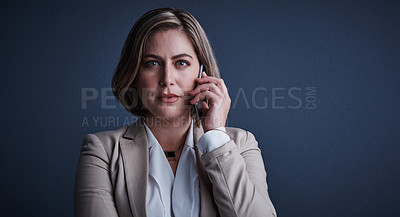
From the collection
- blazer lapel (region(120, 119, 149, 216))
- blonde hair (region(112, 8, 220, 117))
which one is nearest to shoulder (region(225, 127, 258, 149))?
blonde hair (region(112, 8, 220, 117))

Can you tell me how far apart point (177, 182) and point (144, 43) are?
694 millimetres

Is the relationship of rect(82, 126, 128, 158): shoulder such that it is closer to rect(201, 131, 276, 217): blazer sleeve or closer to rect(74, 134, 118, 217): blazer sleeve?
rect(74, 134, 118, 217): blazer sleeve

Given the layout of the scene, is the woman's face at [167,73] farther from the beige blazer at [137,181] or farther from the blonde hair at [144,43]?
the beige blazer at [137,181]

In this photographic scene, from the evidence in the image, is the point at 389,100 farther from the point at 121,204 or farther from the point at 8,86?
the point at 8,86

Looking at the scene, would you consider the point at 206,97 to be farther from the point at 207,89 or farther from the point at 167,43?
the point at 167,43

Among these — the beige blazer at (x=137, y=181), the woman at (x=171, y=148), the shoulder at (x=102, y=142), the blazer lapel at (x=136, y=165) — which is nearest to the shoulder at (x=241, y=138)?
the woman at (x=171, y=148)

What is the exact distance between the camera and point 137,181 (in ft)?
4.73

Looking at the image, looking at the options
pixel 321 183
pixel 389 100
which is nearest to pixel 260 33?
pixel 389 100

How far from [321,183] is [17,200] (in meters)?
2.29

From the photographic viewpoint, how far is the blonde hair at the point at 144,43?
5.11 feet

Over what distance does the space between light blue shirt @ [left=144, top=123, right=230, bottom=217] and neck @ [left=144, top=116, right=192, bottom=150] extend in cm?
6

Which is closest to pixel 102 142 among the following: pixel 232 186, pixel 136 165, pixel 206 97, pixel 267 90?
pixel 136 165

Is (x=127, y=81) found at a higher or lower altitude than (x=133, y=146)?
higher

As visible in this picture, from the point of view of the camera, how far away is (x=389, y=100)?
2.42 metres
